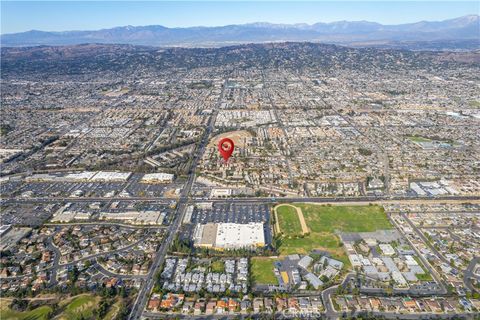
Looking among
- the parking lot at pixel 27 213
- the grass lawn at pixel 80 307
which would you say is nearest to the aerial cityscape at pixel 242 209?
the grass lawn at pixel 80 307

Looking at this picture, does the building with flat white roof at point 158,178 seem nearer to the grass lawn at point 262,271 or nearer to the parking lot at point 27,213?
the parking lot at point 27,213

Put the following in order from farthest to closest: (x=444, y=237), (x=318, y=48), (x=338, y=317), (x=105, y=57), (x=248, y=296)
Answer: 1. (x=318, y=48)
2. (x=105, y=57)
3. (x=444, y=237)
4. (x=248, y=296)
5. (x=338, y=317)

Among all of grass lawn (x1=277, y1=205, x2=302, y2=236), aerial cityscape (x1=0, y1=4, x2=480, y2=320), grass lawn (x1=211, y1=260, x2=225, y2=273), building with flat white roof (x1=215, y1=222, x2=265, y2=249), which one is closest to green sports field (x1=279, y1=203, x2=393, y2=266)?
aerial cityscape (x1=0, y1=4, x2=480, y2=320)

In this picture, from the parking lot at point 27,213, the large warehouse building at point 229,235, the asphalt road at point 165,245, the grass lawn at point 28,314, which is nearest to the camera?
the grass lawn at point 28,314

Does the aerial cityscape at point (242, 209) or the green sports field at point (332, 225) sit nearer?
the aerial cityscape at point (242, 209)

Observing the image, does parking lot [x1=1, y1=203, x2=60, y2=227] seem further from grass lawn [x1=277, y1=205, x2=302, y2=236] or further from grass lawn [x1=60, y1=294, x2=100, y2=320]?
grass lawn [x1=277, y1=205, x2=302, y2=236]

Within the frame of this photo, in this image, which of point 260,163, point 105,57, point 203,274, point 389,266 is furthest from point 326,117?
point 105,57

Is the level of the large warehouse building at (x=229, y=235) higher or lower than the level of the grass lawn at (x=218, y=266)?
higher

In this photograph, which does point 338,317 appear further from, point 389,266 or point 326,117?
point 326,117
